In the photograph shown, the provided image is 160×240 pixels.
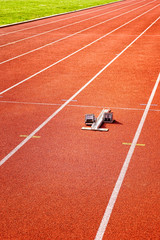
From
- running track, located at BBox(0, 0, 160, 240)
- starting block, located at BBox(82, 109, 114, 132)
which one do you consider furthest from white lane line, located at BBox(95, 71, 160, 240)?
starting block, located at BBox(82, 109, 114, 132)

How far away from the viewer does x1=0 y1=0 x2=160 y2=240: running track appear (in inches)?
199

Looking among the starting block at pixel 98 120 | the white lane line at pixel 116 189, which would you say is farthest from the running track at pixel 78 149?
the starting block at pixel 98 120

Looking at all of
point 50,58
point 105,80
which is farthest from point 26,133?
point 50,58

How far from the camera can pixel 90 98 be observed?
34.0 ft

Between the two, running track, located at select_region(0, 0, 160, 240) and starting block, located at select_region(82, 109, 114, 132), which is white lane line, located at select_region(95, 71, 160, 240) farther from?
starting block, located at select_region(82, 109, 114, 132)

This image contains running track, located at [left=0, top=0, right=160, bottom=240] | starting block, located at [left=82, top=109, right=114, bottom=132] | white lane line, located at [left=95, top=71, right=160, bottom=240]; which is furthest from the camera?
starting block, located at [left=82, top=109, right=114, bottom=132]

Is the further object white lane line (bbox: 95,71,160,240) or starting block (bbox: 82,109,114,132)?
starting block (bbox: 82,109,114,132)

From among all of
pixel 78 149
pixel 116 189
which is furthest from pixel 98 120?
pixel 116 189

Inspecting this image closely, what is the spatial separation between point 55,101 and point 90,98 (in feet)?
3.26

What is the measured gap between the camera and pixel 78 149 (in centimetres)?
719

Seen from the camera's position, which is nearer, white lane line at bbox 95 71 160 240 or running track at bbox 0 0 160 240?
white lane line at bbox 95 71 160 240

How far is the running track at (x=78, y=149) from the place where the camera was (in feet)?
16.6

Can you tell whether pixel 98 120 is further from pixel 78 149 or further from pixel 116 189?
pixel 116 189

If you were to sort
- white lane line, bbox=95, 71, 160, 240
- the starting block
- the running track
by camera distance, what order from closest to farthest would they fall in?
1. white lane line, bbox=95, 71, 160, 240
2. the running track
3. the starting block
